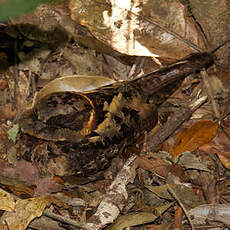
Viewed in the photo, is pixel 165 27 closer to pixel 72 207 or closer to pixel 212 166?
pixel 212 166

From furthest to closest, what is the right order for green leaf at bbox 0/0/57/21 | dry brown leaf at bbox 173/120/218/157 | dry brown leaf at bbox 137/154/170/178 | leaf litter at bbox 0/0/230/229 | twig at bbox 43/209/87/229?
dry brown leaf at bbox 173/120/218/157 < dry brown leaf at bbox 137/154/170/178 < leaf litter at bbox 0/0/230/229 < twig at bbox 43/209/87/229 < green leaf at bbox 0/0/57/21

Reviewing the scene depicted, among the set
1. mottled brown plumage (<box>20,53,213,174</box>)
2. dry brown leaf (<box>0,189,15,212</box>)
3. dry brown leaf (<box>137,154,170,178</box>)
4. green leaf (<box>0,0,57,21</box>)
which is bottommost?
green leaf (<box>0,0,57,21</box>)

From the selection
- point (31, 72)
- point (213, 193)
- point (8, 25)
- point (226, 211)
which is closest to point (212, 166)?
point (213, 193)

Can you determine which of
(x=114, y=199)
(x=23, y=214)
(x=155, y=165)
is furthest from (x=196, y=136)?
(x=23, y=214)

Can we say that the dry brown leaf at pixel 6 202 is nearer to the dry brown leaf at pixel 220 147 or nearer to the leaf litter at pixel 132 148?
the leaf litter at pixel 132 148

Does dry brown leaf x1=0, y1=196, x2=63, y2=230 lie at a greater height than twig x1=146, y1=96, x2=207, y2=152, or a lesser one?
lesser

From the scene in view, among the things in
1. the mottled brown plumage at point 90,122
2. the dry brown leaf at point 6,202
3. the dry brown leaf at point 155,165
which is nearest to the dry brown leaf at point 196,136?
the dry brown leaf at point 155,165

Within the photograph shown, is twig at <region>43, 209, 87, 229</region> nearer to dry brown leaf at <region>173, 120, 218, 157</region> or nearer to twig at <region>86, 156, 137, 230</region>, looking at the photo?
twig at <region>86, 156, 137, 230</region>

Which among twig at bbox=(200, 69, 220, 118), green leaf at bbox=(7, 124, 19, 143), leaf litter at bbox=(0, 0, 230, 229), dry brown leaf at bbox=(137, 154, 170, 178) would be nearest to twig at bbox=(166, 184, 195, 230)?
leaf litter at bbox=(0, 0, 230, 229)
